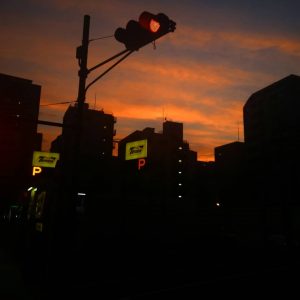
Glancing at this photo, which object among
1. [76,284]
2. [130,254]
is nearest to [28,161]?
[130,254]

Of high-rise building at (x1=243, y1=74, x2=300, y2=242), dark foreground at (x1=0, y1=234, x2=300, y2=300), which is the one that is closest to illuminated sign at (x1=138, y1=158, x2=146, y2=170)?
high-rise building at (x1=243, y1=74, x2=300, y2=242)

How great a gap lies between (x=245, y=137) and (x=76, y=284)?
93241 millimetres

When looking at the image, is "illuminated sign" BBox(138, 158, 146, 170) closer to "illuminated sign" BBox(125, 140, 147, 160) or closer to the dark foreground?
"illuminated sign" BBox(125, 140, 147, 160)

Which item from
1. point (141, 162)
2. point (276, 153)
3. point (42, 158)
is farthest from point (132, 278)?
point (141, 162)

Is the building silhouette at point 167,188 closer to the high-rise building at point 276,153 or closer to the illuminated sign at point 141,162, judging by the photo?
the illuminated sign at point 141,162

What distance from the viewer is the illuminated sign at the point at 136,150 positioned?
41469 mm

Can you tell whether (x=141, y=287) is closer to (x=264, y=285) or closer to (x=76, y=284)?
(x=76, y=284)

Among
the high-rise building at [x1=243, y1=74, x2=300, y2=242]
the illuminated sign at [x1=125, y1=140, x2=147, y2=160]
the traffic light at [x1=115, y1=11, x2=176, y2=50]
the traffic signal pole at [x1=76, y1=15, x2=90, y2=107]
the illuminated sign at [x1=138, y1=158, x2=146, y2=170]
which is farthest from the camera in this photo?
the illuminated sign at [x1=125, y1=140, x2=147, y2=160]

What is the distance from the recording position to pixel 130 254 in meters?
22.1

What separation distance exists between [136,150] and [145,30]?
116 feet

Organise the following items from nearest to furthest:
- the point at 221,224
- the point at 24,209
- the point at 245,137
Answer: the point at 24,209 → the point at 221,224 → the point at 245,137

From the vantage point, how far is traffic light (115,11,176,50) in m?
6.60

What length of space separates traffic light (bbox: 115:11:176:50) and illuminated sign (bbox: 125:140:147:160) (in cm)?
3380

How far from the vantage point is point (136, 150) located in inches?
1665
